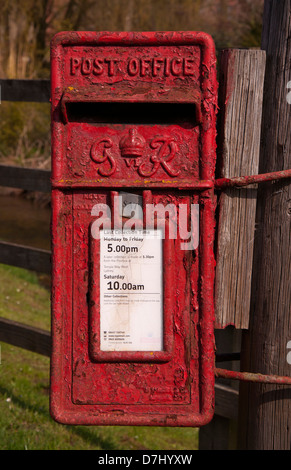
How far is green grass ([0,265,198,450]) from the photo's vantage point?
2445 mm

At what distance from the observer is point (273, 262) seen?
5.10 ft

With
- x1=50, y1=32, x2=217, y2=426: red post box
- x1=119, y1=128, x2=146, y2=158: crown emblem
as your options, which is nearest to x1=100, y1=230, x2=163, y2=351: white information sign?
x1=50, y1=32, x2=217, y2=426: red post box

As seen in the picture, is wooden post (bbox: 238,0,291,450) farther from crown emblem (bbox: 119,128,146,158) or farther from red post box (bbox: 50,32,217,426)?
crown emblem (bbox: 119,128,146,158)

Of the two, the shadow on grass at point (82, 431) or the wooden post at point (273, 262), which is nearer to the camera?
the wooden post at point (273, 262)

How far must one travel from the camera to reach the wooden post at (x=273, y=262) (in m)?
1.50

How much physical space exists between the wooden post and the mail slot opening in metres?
0.29

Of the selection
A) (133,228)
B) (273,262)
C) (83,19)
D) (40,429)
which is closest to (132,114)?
(133,228)

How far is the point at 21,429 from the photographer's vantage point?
2.50 m

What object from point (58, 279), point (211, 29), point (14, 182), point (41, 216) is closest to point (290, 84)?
point (58, 279)

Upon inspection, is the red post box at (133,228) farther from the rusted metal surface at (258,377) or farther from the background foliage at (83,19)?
the background foliage at (83,19)

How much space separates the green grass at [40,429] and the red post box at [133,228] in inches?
43.1

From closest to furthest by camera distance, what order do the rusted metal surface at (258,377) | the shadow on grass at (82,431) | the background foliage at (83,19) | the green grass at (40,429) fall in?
the rusted metal surface at (258,377) < the green grass at (40,429) < the shadow on grass at (82,431) < the background foliage at (83,19)

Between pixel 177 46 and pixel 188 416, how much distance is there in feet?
3.65

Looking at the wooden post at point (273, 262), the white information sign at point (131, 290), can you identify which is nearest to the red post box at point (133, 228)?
the white information sign at point (131, 290)
